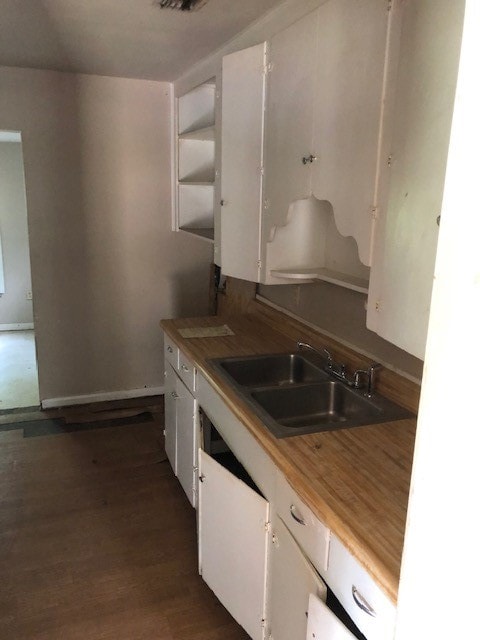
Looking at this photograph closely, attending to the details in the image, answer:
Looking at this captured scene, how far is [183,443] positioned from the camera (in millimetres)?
2510

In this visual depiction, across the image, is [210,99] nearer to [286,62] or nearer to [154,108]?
[154,108]

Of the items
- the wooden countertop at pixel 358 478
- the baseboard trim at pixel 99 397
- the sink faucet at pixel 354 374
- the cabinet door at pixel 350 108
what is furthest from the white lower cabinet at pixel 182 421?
the baseboard trim at pixel 99 397

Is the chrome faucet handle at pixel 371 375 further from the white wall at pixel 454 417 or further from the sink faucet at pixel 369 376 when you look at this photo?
the white wall at pixel 454 417

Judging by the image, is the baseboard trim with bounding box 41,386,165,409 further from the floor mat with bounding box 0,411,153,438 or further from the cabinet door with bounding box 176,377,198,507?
the cabinet door with bounding box 176,377,198,507

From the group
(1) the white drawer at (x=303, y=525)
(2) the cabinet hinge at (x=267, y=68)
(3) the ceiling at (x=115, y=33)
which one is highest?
(3) the ceiling at (x=115, y=33)

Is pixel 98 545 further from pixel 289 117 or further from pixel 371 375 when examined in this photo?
pixel 289 117

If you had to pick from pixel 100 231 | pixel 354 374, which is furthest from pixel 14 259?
pixel 354 374

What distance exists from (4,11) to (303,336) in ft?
6.40

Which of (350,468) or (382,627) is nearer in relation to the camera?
(382,627)

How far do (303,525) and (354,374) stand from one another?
2.60 feet

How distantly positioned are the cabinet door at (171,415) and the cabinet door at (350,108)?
1354mm

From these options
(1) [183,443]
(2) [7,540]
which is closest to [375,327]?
(1) [183,443]

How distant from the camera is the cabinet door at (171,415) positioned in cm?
267

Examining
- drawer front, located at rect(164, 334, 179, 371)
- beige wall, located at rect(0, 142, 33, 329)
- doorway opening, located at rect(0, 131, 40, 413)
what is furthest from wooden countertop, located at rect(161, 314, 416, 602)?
beige wall, located at rect(0, 142, 33, 329)
